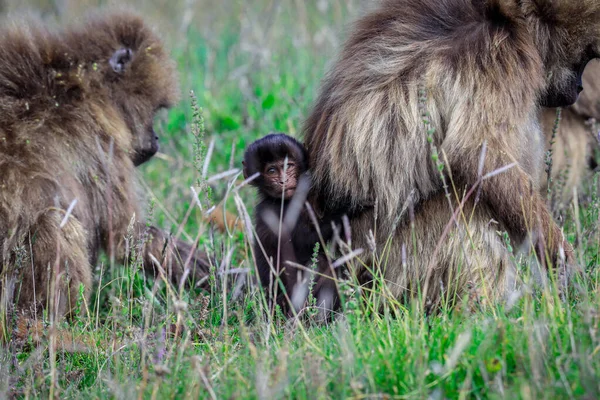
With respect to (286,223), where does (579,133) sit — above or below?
below

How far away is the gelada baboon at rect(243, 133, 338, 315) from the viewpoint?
3.88 meters

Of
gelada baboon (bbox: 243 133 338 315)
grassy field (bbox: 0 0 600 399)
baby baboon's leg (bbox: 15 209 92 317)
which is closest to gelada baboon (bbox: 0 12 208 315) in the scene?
baby baboon's leg (bbox: 15 209 92 317)

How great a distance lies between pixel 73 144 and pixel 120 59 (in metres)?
0.83

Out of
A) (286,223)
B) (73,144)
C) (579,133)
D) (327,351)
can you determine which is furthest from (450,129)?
(579,133)

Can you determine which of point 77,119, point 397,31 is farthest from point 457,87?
point 77,119

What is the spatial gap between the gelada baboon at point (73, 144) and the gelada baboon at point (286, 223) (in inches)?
20.8

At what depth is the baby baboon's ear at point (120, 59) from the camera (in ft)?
16.8

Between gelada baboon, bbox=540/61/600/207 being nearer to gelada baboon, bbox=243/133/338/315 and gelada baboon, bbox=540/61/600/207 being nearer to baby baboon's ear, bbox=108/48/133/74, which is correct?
gelada baboon, bbox=243/133/338/315

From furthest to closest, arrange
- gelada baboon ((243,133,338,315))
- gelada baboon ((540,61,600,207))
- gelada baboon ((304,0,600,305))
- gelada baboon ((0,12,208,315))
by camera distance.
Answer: gelada baboon ((540,61,600,207)) → gelada baboon ((0,12,208,315)) → gelada baboon ((243,133,338,315)) → gelada baboon ((304,0,600,305))

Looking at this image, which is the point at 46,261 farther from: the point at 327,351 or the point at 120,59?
the point at 327,351

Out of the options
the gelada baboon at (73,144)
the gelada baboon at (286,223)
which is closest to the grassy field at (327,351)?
the gelada baboon at (286,223)

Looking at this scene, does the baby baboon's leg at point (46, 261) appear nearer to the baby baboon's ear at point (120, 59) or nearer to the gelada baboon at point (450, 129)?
the baby baboon's ear at point (120, 59)

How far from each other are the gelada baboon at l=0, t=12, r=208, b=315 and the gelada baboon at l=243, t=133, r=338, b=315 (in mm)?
528

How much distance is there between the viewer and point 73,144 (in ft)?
15.2
